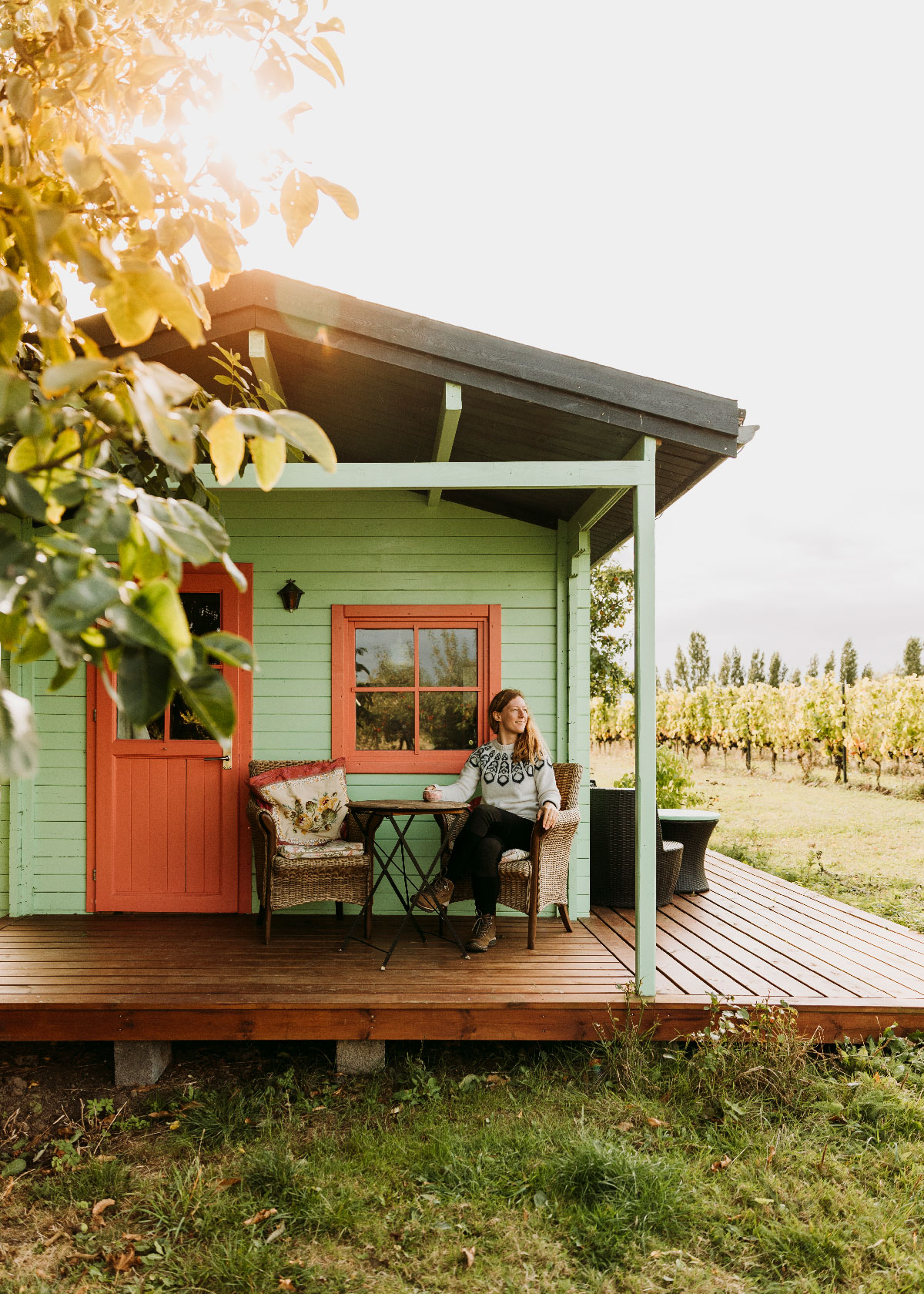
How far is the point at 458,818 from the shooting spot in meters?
4.88

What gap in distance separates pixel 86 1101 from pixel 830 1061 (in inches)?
120

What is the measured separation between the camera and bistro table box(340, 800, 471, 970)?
4.11 meters

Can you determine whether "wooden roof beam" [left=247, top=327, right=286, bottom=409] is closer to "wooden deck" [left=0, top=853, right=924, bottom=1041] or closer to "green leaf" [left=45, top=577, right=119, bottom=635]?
"wooden deck" [left=0, top=853, right=924, bottom=1041]

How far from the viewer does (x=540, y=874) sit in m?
4.45

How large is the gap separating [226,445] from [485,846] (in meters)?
3.67

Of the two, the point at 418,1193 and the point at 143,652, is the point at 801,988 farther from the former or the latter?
the point at 143,652

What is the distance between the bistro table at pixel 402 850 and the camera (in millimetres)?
4109

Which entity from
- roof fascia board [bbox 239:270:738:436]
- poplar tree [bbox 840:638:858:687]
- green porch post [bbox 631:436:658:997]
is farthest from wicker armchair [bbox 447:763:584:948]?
poplar tree [bbox 840:638:858:687]

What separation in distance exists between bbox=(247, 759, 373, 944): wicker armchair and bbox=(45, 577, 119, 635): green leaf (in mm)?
3810

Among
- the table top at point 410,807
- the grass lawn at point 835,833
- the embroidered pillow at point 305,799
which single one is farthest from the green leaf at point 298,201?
the grass lawn at point 835,833

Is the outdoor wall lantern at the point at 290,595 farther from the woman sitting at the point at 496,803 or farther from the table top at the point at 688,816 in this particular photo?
the table top at the point at 688,816

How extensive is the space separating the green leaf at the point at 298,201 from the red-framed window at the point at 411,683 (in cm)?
390

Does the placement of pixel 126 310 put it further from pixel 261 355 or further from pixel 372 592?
pixel 372 592

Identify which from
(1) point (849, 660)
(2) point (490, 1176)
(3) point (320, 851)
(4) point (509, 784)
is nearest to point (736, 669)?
(1) point (849, 660)
